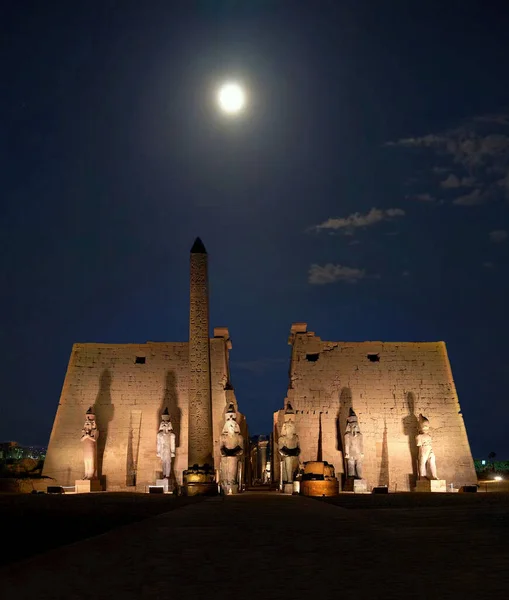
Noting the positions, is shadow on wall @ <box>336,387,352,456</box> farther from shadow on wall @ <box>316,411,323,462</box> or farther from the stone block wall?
the stone block wall

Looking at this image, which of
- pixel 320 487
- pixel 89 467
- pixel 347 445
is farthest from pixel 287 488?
pixel 89 467

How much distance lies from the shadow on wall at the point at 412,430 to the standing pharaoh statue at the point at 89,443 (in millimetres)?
10173

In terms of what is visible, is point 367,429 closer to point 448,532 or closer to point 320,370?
point 320,370

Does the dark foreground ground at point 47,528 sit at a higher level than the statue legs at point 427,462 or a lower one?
lower

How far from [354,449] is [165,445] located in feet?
18.7

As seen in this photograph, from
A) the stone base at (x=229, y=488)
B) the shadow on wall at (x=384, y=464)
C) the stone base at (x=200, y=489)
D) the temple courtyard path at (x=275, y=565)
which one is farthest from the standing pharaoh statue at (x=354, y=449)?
the temple courtyard path at (x=275, y=565)

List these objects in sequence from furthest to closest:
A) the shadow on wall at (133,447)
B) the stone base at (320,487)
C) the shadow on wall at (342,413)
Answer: the shadow on wall at (342,413)
the shadow on wall at (133,447)
the stone base at (320,487)

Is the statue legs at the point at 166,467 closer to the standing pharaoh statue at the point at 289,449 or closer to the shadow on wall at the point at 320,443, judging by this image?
the standing pharaoh statue at the point at 289,449

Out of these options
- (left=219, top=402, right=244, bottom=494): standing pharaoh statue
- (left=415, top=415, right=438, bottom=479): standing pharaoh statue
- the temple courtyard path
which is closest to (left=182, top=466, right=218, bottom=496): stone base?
(left=219, top=402, right=244, bottom=494): standing pharaoh statue

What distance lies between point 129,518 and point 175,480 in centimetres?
1213

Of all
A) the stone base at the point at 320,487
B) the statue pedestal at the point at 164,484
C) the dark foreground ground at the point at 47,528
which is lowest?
the dark foreground ground at the point at 47,528

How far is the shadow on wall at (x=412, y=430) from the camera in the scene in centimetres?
2275

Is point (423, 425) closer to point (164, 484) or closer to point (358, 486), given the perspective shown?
point (358, 486)

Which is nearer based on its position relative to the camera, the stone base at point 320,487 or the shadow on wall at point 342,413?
the stone base at point 320,487
